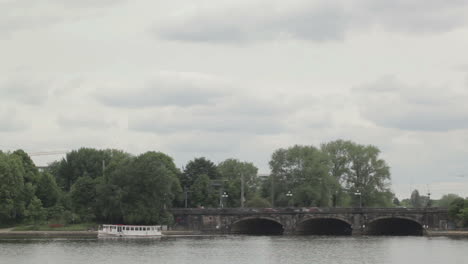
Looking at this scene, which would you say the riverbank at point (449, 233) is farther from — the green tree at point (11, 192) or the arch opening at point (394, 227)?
the green tree at point (11, 192)

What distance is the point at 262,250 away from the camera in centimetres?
10562

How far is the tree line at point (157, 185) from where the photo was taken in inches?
5664

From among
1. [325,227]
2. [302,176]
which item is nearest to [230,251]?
[325,227]

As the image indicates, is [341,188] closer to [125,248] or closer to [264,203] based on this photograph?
[264,203]

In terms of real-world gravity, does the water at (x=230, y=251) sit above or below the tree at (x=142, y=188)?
below

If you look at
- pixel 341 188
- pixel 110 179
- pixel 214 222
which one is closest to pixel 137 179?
A: pixel 110 179

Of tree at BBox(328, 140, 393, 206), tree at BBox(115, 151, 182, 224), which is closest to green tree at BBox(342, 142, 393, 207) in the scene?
tree at BBox(328, 140, 393, 206)

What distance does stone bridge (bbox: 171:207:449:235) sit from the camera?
14312 cm

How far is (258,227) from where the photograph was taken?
567ft

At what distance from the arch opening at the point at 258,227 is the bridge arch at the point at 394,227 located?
18.6 meters

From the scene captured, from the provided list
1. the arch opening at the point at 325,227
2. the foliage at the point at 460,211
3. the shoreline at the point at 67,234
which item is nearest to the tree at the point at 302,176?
the arch opening at the point at 325,227

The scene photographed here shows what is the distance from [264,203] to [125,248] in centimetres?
7710

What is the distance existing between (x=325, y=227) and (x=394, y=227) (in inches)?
563

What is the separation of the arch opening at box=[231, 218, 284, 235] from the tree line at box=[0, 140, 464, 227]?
23.6 ft
